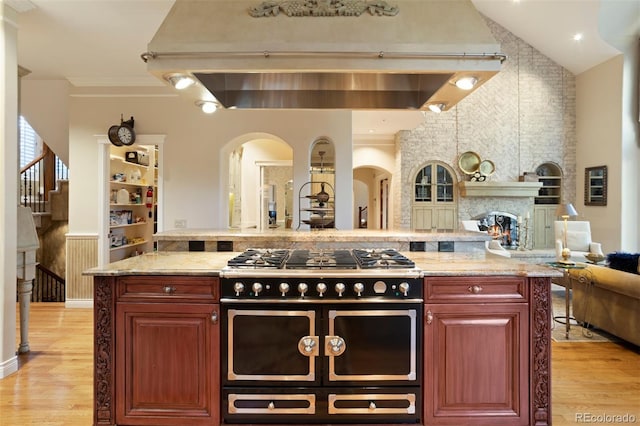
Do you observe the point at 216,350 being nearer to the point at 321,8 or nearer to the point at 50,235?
the point at 321,8

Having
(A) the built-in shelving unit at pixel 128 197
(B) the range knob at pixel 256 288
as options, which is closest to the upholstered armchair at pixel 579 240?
(B) the range knob at pixel 256 288

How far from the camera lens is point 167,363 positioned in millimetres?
2141

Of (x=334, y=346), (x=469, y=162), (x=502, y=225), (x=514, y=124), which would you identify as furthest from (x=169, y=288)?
(x=514, y=124)

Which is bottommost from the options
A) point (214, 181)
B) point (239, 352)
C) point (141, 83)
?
point (239, 352)

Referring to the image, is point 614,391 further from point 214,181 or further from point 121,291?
point 214,181

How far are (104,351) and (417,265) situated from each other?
1803 mm

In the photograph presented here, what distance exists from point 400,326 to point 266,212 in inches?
234

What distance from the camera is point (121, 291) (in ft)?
7.06

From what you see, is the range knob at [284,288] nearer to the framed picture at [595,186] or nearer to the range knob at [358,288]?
the range knob at [358,288]

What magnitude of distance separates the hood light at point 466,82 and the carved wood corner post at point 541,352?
1.15 meters

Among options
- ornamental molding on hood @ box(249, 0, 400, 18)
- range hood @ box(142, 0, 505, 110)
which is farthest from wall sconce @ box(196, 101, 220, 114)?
ornamental molding on hood @ box(249, 0, 400, 18)

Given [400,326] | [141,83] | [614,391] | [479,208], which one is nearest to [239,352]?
[400,326]

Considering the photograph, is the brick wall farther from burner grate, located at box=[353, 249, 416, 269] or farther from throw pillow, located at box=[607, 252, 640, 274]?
burner grate, located at box=[353, 249, 416, 269]

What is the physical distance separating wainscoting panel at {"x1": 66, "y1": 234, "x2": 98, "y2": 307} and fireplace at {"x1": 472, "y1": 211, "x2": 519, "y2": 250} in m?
7.59
